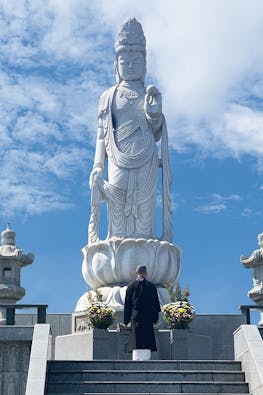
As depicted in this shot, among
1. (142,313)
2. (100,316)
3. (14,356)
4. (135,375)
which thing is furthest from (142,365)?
(100,316)

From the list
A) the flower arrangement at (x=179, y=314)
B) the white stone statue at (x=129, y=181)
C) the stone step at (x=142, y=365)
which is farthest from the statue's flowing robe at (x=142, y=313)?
the white stone statue at (x=129, y=181)

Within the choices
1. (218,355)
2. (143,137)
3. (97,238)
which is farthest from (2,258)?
(218,355)

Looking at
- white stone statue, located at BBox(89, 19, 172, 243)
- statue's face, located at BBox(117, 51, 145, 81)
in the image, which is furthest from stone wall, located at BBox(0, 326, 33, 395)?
statue's face, located at BBox(117, 51, 145, 81)

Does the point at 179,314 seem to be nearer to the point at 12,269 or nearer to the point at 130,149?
the point at 130,149

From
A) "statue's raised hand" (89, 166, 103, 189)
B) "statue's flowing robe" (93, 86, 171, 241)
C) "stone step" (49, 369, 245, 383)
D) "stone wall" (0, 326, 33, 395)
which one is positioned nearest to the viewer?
"stone step" (49, 369, 245, 383)

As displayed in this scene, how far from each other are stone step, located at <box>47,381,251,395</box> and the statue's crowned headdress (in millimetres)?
11175

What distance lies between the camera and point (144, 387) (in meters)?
13.3

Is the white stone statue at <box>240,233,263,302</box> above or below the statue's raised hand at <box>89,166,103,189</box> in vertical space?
below

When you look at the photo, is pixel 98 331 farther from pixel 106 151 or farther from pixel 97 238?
pixel 106 151

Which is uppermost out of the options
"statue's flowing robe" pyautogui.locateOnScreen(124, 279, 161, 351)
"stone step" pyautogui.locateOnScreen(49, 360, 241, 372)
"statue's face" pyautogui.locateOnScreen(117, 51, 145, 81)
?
"statue's face" pyautogui.locateOnScreen(117, 51, 145, 81)

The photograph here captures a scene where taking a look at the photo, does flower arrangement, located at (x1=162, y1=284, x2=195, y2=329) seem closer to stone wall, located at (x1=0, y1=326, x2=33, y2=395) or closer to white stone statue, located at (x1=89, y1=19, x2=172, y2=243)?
stone wall, located at (x1=0, y1=326, x2=33, y2=395)

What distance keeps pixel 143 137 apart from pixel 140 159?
58cm

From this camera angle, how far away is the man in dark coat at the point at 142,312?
14.8 meters

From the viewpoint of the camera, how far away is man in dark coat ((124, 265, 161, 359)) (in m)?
14.8
